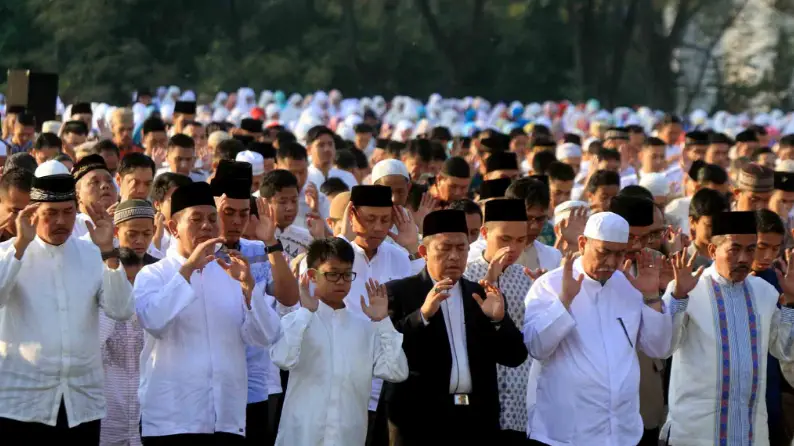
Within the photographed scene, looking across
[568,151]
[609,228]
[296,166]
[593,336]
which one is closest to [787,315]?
[593,336]

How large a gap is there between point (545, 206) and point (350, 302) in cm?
159

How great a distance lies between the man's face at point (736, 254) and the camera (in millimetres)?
9180

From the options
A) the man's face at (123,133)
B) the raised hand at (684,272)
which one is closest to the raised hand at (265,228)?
the raised hand at (684,272)

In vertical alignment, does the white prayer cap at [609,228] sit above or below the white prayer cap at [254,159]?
below

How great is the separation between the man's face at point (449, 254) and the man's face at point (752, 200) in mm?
4163

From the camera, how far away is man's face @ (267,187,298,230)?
10539 mm

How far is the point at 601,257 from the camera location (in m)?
8.52

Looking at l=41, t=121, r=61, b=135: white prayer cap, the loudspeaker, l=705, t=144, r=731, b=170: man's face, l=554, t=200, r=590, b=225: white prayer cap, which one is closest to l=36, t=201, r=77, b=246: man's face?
l=554, t=200, r=590, b=225: white prayer cap

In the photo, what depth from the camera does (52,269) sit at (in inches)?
319

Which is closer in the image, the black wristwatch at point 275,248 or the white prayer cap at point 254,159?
the black wristwatch at point 275,248

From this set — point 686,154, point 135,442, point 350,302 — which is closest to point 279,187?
point 350,302

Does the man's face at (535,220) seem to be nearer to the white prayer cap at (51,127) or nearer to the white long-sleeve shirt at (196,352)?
the white long-sleeve shirt at (196,352)

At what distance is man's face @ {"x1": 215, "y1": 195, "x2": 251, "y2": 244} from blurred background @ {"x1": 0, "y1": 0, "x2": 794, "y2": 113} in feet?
109

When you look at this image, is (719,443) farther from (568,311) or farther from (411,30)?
(411,30)
